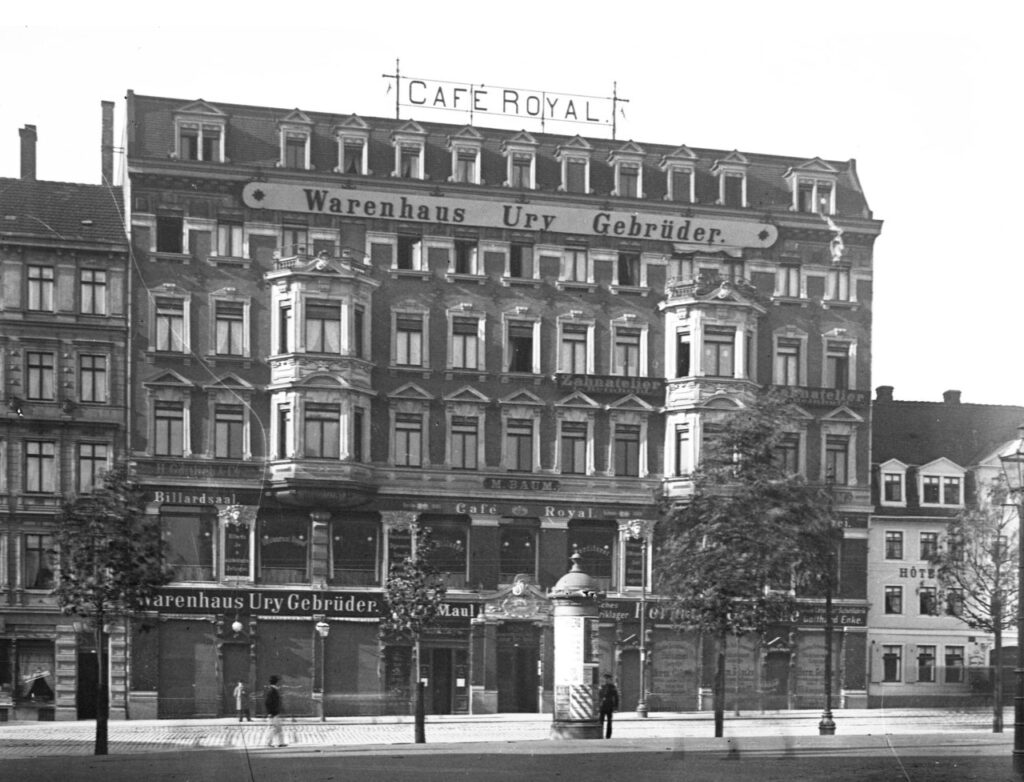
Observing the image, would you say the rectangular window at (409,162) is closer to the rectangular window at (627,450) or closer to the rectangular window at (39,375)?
the rectangular window at (627,450)

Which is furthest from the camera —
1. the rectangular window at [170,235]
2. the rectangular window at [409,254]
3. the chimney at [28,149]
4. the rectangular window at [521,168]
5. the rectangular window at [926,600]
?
the rectangular window at [926,600]

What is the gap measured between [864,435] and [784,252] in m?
7.67

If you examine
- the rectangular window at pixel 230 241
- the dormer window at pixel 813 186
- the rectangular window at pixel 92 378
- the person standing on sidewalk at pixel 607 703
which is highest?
the dormer window at pixel 813 186

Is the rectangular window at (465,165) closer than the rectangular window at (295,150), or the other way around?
the rectangular window at (295,150)

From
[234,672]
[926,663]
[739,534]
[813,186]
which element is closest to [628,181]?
[813,186]

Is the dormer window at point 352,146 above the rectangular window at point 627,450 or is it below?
above

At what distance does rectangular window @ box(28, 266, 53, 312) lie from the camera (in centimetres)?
5659

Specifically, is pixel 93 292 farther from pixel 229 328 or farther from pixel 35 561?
pixel 35 561

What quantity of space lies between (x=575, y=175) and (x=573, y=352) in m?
6.87

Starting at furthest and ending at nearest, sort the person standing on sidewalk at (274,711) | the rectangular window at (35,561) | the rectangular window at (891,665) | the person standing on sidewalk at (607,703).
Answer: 1. the rectangular window at (891,665)
2. the rectangular window at (35,561)
3. the person standing on sidewalk at (607,703)
4. the person standing on sidewalk at (274,711)

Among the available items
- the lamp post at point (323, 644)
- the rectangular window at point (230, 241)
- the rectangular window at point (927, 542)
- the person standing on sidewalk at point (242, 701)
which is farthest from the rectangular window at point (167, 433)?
the rectangular window at point (927, 542)

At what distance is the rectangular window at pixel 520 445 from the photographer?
195 ft

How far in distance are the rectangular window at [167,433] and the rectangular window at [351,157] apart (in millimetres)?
Answer: 10469

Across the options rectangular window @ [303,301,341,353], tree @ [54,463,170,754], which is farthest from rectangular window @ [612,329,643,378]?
tree @ [54,463,170,754]
